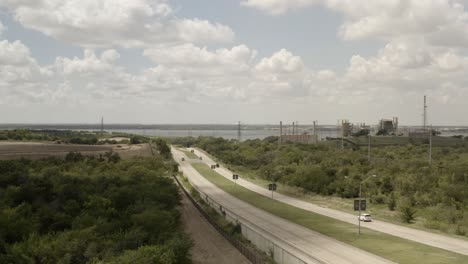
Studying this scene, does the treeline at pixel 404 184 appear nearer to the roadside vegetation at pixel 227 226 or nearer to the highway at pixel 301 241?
the highway at pixel 301 241

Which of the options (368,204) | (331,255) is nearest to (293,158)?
(368,204)

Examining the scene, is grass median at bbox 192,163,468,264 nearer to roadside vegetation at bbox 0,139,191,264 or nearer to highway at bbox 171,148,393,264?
highway at bbox 171,148,393,264

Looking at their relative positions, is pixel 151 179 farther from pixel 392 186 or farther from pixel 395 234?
pixel 392 186

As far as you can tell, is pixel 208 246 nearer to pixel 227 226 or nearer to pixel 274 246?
pixel 274 246

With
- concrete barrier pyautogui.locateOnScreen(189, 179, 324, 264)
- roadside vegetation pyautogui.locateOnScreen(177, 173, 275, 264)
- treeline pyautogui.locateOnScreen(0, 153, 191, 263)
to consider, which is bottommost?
roadside vegetation pyautogui.locateOnScreen(177, 173, 275, 264)

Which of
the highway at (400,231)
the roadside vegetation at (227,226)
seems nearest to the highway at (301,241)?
the roadside vegetation at (227,226)

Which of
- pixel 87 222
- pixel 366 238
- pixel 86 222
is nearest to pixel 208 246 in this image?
pixel 87 222

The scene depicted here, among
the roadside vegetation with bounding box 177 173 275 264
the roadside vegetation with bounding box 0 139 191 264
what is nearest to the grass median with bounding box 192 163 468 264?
the roadside vegetation with bounding box 177 173 275 264
